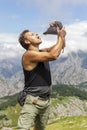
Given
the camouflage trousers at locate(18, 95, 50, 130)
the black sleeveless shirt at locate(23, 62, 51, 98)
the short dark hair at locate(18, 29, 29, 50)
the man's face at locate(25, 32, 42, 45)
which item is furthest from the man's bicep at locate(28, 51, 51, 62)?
the camouflage trousers at locate(18, 95, 50, 130)

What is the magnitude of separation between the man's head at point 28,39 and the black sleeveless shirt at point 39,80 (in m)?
0.97

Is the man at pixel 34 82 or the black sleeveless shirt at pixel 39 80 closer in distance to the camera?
the man at pixel 34 82

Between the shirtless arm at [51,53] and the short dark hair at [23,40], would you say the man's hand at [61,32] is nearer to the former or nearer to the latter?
the shirtless arm at [51,53]

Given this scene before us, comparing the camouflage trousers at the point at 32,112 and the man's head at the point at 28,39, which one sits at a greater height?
the man's head at the point at 28,39

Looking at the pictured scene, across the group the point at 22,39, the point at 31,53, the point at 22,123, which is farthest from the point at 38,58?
the point at 22,123

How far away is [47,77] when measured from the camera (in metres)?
13.6

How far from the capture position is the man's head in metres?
13.8

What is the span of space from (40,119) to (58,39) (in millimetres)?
3741

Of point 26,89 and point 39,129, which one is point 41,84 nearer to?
point 26,89

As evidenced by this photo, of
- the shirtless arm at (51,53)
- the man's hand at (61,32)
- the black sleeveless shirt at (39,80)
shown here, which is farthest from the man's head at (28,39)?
the man's hand at (61,32)

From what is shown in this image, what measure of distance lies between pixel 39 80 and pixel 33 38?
1.78 meters

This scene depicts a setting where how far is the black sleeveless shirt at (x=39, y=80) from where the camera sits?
13523 mm

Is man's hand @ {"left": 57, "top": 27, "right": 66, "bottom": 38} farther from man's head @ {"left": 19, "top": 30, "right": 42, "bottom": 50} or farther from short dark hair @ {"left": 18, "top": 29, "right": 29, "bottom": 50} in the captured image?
short dark hair @ {"left": 18, "top": 29, "right": 29, "bottom": 50}

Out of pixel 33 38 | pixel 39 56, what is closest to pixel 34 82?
pixel 39 56
